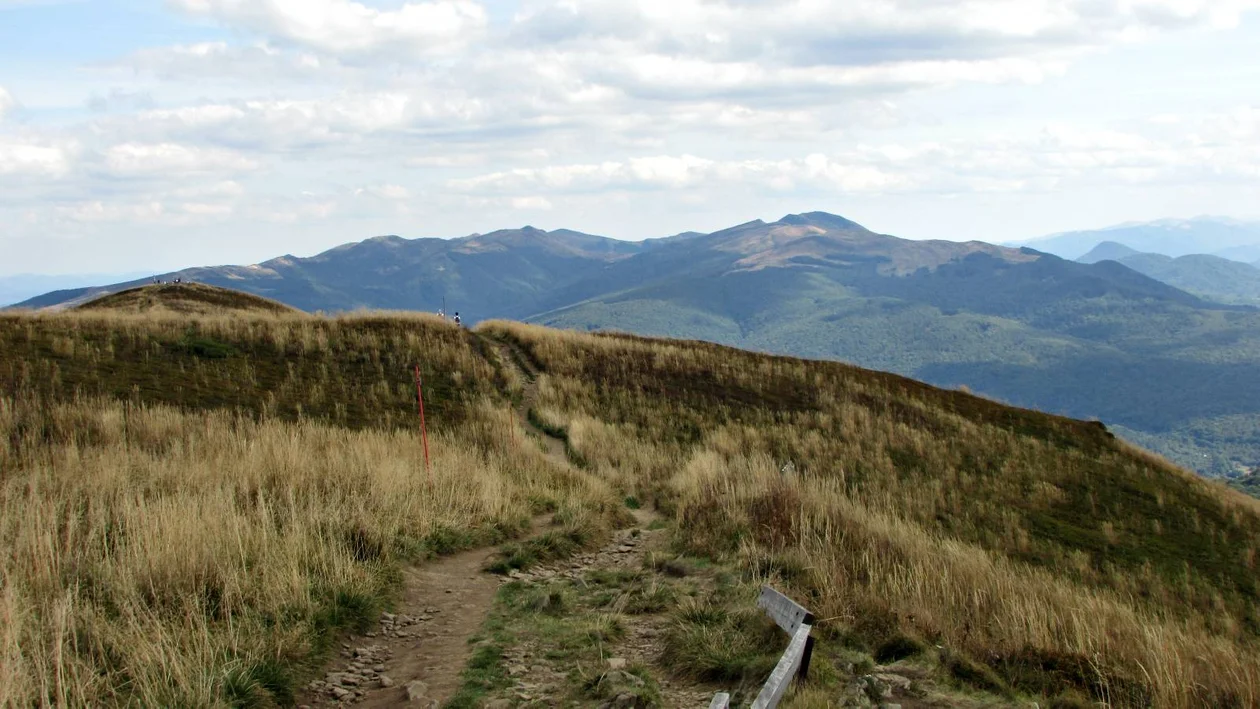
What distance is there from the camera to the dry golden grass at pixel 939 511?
6.90 metres

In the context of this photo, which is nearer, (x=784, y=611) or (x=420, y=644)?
(x=784, y=611)

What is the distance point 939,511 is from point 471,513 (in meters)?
13.7

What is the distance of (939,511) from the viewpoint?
789 inches

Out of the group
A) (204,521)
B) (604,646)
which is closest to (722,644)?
(604,646)

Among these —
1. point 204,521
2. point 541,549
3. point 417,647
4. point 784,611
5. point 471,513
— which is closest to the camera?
point 784,611

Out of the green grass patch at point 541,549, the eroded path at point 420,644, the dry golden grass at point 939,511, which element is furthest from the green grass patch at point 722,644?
the green grass patch at point 541,549

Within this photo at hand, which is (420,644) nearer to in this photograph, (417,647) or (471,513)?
(417,647)

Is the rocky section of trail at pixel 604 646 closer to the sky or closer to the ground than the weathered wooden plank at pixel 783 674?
closer to the ground

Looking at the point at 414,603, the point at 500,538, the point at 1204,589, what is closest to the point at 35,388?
the point at 500,538

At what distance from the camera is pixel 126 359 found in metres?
20.7

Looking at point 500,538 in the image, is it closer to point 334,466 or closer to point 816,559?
point 334,466

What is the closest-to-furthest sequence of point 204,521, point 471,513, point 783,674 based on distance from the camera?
point 783,674 → point 204,521 → point 471,513

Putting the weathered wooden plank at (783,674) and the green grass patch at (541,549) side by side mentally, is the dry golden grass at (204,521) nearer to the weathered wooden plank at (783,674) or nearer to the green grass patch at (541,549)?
the green grass patch at (541,549)

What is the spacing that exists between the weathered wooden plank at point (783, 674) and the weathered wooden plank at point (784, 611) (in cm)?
24
